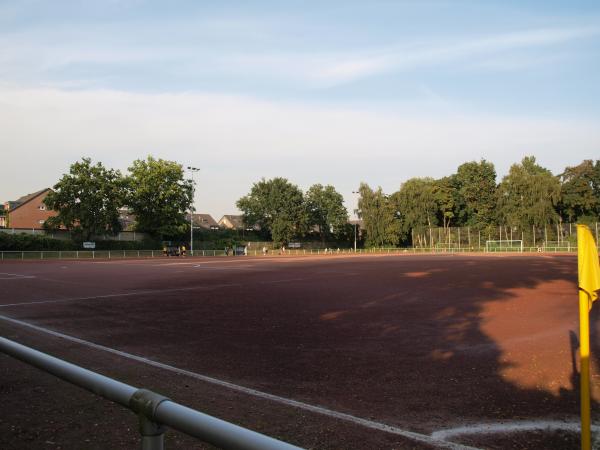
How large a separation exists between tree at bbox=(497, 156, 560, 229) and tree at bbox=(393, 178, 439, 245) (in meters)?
11.4

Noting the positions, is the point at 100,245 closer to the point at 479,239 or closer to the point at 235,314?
the point at 235,314

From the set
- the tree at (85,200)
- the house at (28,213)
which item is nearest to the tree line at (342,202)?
the tree at (85,200)

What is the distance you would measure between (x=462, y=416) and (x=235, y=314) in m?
8.73

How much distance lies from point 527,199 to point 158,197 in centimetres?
5372

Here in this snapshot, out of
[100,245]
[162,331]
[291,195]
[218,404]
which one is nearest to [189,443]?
[218,404]

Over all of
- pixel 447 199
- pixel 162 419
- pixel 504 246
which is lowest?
pixel 504 246

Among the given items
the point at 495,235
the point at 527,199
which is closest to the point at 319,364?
the point at 527,199

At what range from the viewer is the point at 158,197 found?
64.8 m

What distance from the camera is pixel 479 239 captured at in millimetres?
81875

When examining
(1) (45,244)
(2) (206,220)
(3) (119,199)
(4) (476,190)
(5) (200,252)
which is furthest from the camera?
(2) (206,220)

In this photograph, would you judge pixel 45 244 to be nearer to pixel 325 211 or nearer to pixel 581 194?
pixel 325 211

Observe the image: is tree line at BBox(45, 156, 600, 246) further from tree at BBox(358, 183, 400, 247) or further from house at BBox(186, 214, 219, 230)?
house at BBox(186, 214, 219, 230)

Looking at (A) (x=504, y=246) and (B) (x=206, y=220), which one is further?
(B) (x=206, y=220)

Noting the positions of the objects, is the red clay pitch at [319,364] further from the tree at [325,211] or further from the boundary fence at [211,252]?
the tree at [325,211]
